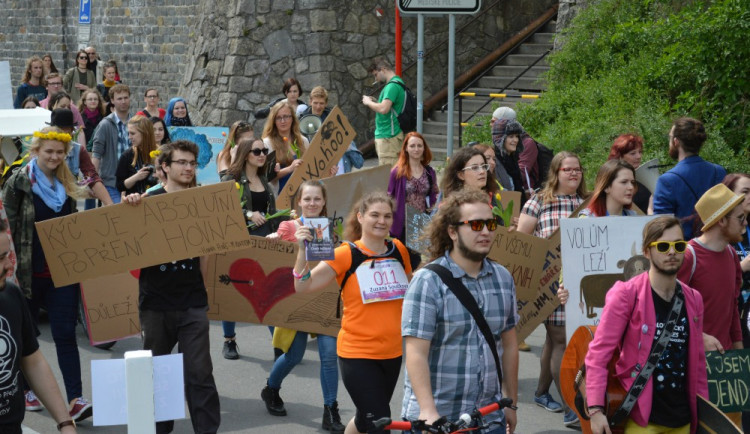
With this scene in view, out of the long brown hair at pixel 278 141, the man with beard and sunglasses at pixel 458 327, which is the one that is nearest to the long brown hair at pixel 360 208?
the man with beard and sunglasses at pixel 458 327

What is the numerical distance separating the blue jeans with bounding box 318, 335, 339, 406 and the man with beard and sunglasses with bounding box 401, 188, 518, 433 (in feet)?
7.21

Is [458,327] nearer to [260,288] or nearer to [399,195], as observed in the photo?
[260,288]

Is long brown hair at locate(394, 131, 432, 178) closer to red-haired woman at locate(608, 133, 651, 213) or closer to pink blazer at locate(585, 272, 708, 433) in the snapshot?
red-haired woman at locate(608, 133, 651, 213)

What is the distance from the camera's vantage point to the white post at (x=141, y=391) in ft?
12.2

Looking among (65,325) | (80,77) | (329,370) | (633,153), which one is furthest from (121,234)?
(80,77)

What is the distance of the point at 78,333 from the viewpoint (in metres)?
9.44

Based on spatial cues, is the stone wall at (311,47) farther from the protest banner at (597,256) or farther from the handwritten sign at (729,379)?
the handwritten sign at (729,379)

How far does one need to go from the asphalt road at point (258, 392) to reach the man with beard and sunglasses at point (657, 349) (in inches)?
88.4

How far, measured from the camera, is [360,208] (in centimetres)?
566

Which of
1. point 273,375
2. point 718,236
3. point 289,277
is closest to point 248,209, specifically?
point 289,277

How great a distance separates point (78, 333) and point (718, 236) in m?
6.01

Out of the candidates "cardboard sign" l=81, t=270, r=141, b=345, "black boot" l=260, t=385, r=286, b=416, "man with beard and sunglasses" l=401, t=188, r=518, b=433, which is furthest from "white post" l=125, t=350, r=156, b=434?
"cardboard sign" l=81, t=270, r=141, b=345

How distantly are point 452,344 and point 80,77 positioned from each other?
1703 cm

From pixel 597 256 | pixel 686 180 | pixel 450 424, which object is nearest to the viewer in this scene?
pixel 450 424
